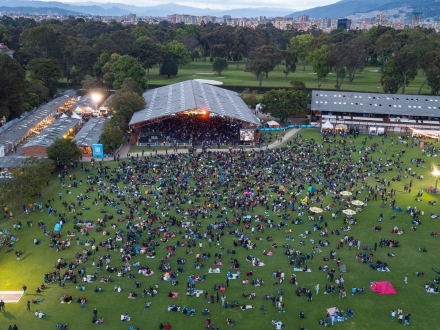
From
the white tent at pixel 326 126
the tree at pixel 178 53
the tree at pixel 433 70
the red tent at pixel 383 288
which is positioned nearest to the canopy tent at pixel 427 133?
the white tent at pixel 326 126

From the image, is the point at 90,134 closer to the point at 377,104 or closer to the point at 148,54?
the point at 377,104

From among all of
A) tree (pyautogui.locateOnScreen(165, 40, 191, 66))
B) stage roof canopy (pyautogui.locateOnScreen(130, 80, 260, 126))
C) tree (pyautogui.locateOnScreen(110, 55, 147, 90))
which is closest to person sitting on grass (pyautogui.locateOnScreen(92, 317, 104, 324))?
stage roof canopy (pyautogui.locateOnScreen(130, 80, 260, 126))

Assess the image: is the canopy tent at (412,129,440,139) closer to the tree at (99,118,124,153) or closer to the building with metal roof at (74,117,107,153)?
the tree at (99,118,124,153)

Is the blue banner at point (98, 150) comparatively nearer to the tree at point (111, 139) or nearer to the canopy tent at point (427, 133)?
the tree at point (111, 139)

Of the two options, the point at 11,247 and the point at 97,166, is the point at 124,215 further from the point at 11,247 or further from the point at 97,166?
the point at 97,166

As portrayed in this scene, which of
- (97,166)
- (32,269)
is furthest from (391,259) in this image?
(97,166)

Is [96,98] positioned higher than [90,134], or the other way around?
[96,98]

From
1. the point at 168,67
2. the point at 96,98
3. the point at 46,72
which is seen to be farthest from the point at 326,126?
the point at 46,72
